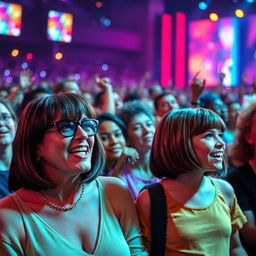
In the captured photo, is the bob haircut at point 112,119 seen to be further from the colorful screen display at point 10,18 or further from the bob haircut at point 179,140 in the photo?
the colorful screen display at point 10,18

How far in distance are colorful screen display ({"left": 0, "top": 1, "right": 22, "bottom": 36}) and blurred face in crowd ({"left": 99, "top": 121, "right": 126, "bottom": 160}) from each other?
28.0 ft

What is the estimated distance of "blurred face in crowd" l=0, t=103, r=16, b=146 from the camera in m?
2.34

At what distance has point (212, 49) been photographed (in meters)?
12.5

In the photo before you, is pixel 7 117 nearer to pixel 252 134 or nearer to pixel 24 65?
pixel 252 134

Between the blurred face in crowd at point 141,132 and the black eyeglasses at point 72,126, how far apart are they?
129 centimetres

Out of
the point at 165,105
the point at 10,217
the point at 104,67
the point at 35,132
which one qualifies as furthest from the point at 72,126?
the point at 104,67

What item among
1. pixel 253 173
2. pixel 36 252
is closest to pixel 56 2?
pixel 253 173

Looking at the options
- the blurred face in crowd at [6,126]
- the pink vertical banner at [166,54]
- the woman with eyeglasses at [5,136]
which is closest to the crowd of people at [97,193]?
the woman with eyeglasses at [5,136]

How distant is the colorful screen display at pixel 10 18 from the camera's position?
10.3 meters

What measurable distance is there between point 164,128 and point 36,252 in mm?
756

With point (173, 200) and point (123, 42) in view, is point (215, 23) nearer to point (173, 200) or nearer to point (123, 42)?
point (123, 42)

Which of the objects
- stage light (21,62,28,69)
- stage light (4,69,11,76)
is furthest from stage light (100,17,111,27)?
stage light (4,69,11,76)

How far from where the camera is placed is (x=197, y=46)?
13062 millimetres

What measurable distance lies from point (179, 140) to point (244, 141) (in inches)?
37.1
